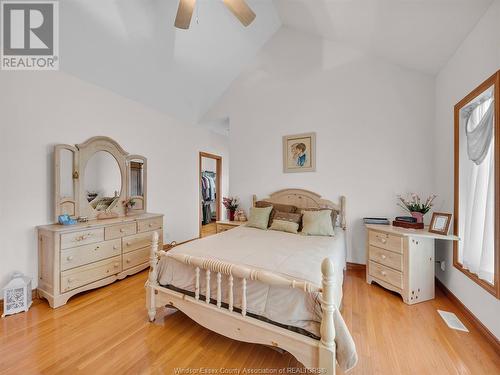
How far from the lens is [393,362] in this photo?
1548mm

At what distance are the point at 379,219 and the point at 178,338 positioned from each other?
269cm

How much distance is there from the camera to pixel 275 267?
5.42 ft

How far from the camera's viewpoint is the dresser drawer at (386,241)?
7.88 feet

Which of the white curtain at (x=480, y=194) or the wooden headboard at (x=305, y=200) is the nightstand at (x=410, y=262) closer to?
the white curtain at (x=480, y=194)

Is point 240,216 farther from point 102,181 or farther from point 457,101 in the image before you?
point 457,101

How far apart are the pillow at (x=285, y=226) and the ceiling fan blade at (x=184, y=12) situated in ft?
8.04

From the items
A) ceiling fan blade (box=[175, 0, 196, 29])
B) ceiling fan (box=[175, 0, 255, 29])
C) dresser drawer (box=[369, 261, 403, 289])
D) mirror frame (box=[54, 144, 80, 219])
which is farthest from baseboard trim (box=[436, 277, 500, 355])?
mirror frame (box=[54, 144, 80, 219])

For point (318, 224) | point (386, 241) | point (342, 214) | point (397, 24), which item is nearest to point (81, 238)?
point (318, 224)

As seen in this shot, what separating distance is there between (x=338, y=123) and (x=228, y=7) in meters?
2.15

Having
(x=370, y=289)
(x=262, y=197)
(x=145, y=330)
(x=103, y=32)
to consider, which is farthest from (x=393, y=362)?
(x=103, y=32)

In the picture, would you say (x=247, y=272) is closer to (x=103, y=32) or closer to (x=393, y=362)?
(x=393, y=362)

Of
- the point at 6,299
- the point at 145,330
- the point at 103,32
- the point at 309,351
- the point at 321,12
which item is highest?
the point at 321,12

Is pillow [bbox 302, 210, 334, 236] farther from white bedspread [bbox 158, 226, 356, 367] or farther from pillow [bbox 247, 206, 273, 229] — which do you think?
pillow [bbox 247, 206, 273, 229]

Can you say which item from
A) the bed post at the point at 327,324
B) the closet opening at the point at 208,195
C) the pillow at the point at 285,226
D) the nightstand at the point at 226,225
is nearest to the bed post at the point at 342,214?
the pillow at the point at 285,226
